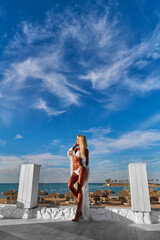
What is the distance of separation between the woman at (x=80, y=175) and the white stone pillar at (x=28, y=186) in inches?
41.6

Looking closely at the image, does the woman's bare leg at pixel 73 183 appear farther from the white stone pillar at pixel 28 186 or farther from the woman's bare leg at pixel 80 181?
the white stone pillar at pixel 28 186

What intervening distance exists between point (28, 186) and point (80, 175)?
1485 millimetres

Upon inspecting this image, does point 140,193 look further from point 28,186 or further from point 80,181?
point 28,186

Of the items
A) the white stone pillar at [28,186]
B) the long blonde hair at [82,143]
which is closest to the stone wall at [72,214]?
the white stone pillar at [28,186]

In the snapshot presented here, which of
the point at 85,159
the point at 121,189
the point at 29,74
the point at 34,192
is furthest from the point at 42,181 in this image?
the point at 29,74

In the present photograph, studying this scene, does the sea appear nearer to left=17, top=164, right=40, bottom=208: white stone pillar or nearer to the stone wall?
left=17, top=164, right=40, bottom=208: white stone pillar

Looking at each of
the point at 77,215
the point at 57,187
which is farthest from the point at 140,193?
the point at 57,187

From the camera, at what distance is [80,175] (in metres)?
3.69

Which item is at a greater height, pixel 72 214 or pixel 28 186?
pixel 28 186

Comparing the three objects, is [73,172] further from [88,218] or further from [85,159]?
[88,218]

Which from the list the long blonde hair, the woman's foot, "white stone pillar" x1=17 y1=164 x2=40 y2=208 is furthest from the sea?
the long blonde hair

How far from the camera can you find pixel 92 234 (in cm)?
248

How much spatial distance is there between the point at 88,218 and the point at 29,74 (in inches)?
392

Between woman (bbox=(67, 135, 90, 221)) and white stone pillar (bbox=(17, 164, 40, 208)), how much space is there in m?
1.06
